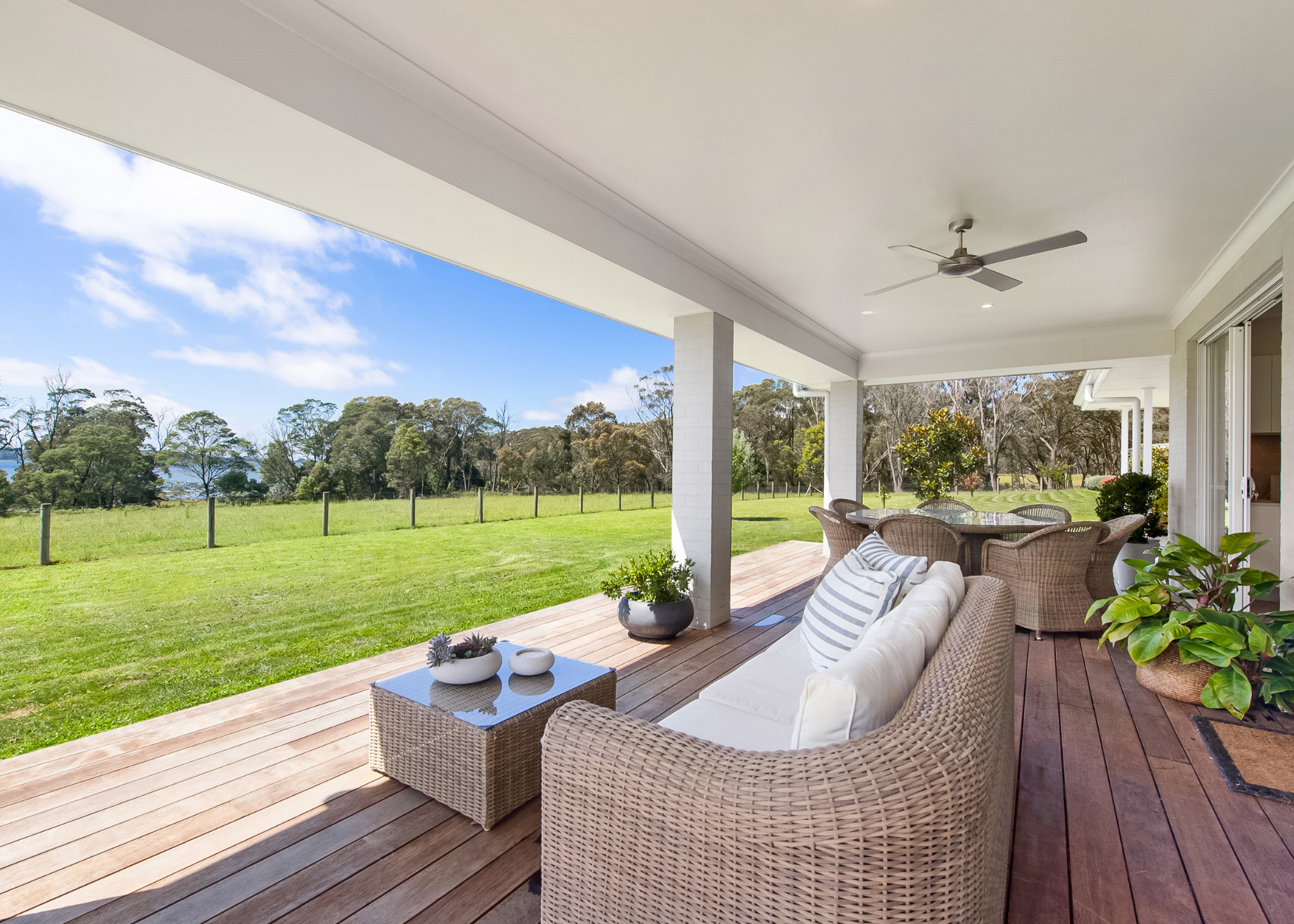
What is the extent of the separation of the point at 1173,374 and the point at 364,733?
7.22 meters

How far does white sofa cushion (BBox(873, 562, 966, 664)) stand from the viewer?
168cm

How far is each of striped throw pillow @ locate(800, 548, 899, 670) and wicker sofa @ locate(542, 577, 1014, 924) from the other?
800mm

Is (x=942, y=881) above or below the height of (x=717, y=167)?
below

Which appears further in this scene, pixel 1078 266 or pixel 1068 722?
pixel 1078 266

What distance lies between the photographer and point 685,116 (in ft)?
8.00

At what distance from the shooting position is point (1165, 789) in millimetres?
2217

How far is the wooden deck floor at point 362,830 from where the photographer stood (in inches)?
64.4

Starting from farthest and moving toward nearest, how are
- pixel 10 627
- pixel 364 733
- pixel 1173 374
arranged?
pixel 1173 374 < pixel 10 627 < pixel 364 733

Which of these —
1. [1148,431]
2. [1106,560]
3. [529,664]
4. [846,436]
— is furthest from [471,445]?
[1148,431]

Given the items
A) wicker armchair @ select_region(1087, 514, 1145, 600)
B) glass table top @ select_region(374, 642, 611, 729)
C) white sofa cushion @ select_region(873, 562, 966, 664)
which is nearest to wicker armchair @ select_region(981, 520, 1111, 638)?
wicker armchair @ select_region(1087, 514, 1145, 600)

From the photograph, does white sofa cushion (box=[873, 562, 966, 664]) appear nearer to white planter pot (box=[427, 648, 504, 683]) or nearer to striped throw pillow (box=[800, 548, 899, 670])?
striped throw pillow (box=[800, 548, 899, 670])

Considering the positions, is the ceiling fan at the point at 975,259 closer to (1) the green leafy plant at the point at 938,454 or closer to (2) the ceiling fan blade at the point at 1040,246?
(2) the ceiling fan blade at the point at 1040,246

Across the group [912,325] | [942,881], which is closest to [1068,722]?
[942,881]

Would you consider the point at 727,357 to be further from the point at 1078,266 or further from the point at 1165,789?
the point at 1165,789
